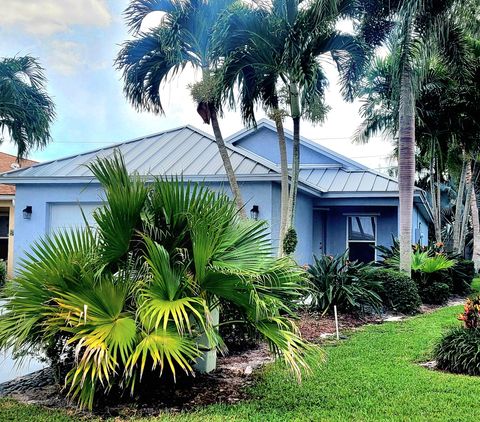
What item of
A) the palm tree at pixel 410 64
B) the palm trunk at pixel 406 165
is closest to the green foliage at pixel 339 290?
the palm trunk at pixel 406 165

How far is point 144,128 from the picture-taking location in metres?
25.6

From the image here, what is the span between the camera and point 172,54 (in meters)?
11.5

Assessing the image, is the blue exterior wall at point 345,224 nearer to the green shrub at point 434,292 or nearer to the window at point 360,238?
the window at point 360,238

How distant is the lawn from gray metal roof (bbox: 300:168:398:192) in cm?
931

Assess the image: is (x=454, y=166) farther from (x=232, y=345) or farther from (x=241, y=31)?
(x=232, y=345)

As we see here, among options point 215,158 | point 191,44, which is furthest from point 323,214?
point 191,44

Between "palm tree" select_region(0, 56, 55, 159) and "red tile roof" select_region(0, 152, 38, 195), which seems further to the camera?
"red tile roof" select_region(0, 152, 38, 195)

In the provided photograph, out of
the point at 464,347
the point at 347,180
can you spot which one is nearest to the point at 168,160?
the point at 347,180

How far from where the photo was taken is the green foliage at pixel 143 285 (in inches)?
Answer: 186

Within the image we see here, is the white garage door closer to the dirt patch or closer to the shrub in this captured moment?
the dirt patch

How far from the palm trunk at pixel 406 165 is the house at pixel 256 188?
3162 mm

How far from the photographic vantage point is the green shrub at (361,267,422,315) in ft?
37.2

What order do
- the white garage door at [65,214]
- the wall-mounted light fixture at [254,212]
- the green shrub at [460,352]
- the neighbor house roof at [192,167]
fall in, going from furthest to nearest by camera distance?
the white garage door at [65,214]
the neighbor house roof at [192,167]
the wall-mounted light fixture at [254,212]
the green shrub at [460,352]

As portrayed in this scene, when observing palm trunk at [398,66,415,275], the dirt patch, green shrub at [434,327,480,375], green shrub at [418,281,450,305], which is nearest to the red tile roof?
the dirt patch
